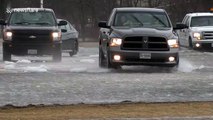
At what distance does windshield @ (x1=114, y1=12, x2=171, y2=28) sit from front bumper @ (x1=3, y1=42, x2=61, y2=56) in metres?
3.45

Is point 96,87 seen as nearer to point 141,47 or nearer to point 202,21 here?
point 141,47

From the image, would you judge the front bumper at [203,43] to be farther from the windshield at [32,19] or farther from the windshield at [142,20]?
the windshield at [142,20]

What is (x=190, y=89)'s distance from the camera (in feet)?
38.8

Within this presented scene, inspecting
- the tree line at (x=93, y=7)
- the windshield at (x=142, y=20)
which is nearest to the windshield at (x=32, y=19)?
the windshield at (x=142, y=20)

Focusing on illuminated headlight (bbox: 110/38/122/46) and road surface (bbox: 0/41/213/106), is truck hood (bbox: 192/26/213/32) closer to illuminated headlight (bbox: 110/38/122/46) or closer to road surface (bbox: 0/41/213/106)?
road surface (bbox: 0/41/213/106)

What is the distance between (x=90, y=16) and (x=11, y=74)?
4471 centimetres

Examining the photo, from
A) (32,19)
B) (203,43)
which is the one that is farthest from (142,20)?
(203,43)

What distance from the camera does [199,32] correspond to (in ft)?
93.4

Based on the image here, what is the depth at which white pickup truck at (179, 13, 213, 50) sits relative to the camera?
28484 mm

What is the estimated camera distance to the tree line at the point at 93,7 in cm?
5266

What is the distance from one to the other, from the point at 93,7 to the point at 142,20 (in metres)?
40.6

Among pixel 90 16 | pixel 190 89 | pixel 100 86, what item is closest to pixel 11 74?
pixel 100 86

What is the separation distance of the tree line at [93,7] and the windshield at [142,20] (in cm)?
3448

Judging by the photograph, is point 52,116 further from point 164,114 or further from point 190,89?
point 190,89
